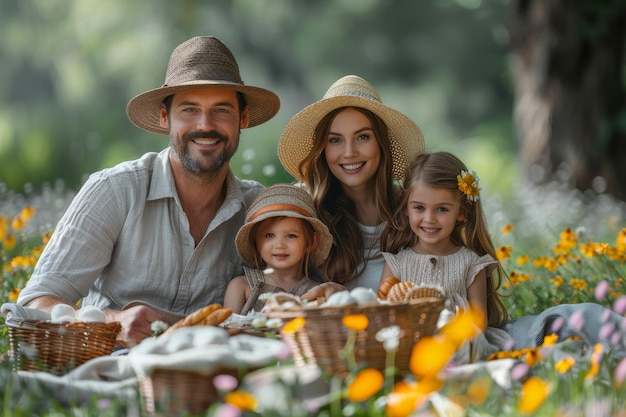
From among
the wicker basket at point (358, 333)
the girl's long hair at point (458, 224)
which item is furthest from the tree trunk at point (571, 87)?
the wicker basket at point (358, 333)

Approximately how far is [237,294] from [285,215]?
1.38 ft

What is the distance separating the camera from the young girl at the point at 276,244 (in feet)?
13.7

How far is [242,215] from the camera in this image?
15.0 ft

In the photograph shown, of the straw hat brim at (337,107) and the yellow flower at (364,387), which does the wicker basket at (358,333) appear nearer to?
the yellow flower at (364,387)

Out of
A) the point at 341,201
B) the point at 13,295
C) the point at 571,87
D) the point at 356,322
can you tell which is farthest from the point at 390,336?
the point at 571,87

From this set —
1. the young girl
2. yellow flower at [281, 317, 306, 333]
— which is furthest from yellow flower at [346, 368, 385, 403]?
the young girl

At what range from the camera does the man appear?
4.15m

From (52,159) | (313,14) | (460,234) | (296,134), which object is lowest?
(460,234)

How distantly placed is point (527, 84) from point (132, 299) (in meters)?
6.84

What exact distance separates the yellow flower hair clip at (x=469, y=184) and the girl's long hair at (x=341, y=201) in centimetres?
49

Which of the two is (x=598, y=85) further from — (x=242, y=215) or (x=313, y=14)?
(x=313, y=14)

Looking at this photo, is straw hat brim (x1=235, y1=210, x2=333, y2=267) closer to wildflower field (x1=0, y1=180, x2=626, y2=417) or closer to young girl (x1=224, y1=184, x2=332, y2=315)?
young girl (x1=224, y1=184, x2=332, y2=315)

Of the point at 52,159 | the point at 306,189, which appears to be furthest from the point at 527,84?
the point at 52,159

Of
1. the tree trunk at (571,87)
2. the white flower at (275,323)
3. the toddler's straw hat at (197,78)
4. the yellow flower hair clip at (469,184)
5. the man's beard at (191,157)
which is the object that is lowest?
the white flower at (275,323)
